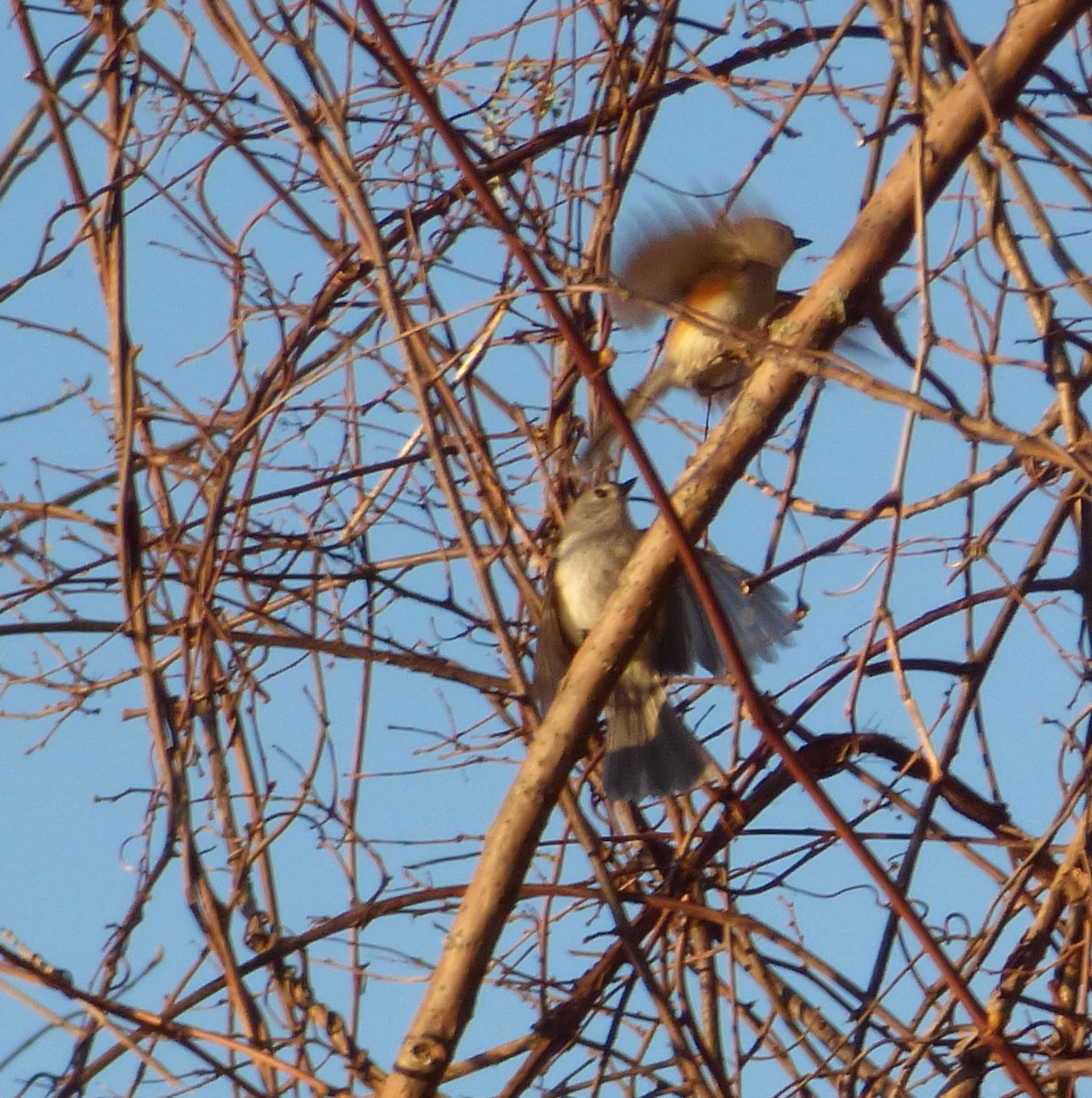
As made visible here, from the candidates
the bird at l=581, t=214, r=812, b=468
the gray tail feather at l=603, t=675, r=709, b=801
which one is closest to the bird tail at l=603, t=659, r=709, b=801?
the gray tail feather at l=603, t=675, r=709, b=801

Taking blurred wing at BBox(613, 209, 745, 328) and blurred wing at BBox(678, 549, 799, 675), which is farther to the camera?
blurred wing at BBox(613, 209, 745, 328)

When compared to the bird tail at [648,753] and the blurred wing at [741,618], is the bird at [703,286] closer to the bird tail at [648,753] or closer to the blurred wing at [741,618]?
the blurred wing at [741,618]

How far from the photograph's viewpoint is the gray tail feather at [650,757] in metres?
3.46

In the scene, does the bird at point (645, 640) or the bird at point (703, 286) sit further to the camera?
the bird at point (703, 286)

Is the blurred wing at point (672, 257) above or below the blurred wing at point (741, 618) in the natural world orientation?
above

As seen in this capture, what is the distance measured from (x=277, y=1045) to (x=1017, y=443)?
1.64 m

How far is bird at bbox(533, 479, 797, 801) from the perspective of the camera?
3426mm

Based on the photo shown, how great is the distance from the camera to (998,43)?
2.29 meters

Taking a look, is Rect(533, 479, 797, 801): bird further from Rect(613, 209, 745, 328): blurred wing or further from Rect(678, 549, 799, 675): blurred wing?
Rect(613, 209, 745, 328): blurred wing

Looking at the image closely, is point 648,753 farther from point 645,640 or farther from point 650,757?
point 645,640

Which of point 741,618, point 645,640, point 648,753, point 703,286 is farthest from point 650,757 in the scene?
point 703,286

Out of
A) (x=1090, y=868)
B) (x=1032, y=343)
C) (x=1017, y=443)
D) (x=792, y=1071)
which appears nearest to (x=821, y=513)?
(x=1032, y=343)

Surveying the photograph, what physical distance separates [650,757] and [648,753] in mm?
11

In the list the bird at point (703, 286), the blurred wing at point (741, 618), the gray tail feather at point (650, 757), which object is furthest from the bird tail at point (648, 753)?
the bird at point (703, 286)
